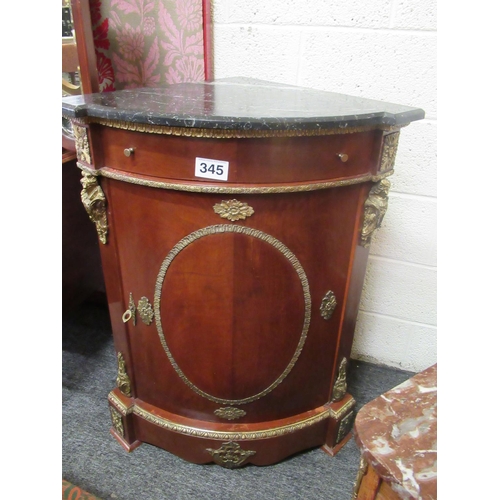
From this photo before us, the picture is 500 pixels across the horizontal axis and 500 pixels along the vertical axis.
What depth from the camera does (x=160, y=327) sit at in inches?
43.3

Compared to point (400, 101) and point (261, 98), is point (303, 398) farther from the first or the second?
point (400, 101)

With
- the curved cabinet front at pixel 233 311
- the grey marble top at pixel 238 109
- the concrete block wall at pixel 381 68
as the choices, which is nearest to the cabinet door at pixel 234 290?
the curved cabinet front at pixel 233 311

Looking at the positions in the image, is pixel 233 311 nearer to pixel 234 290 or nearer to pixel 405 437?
pixel 234 290

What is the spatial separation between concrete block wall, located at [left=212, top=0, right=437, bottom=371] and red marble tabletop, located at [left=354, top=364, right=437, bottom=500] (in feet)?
2.48

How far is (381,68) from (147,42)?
720 millimetres

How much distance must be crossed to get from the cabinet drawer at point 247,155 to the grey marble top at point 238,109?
1.7 inches

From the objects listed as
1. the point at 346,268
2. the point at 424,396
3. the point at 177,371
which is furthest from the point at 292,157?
the point at 177,371

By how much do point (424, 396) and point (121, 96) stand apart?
0.90 meters

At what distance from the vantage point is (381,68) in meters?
1.32

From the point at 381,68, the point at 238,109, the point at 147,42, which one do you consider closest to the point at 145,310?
the point at 238,109

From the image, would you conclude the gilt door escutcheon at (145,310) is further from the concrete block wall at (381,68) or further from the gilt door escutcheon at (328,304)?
the concrete block wall at (381,68)

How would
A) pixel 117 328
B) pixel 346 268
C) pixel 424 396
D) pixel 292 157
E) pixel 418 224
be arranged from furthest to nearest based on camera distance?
1. pixel 418 224
2. pixel 117 328
3. pixel 346 268
4. pixel 292 157
5. pixel 424 396

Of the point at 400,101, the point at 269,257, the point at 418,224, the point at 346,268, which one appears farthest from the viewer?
the point at 418,224

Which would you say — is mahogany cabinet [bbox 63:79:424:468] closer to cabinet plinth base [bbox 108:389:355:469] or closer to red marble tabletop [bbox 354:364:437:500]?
cabinet plinth base [bbox 108:389:355:469]
